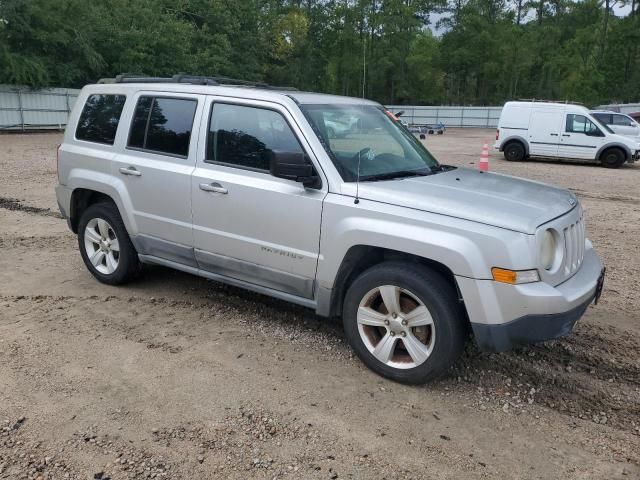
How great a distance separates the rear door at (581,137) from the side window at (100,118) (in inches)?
643

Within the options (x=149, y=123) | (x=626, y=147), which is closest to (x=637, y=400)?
(x=149, y=123)

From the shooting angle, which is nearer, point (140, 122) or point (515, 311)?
point (515, 311)

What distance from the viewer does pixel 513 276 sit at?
323 centimetres

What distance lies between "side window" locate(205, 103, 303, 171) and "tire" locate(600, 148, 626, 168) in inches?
651

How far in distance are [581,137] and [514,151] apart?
81.4 inches

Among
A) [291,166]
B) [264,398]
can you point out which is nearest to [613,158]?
[291,166]

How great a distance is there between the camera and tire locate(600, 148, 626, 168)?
17531 mm

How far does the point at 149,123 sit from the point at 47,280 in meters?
1.99

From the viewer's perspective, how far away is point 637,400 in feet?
11.7

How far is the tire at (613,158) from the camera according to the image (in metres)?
17.5

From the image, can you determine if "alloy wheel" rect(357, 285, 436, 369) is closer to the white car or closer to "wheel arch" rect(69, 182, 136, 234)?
"wheel arch" rect(69, 182, 136, 234)

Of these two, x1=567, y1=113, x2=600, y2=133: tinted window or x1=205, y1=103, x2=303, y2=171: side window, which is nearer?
x1=205, y1=103, x2=303, y2=171: side window

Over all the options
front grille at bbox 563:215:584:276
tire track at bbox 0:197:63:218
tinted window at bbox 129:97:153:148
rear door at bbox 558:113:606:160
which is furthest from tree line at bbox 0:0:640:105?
front grille at bbox 563:215:584:276

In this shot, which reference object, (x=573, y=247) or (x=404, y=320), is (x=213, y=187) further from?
(x=573, y=247)
